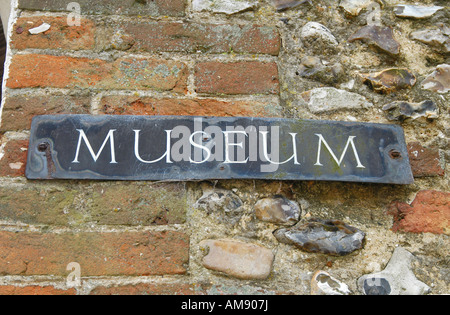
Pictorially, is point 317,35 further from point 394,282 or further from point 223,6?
point 394,282

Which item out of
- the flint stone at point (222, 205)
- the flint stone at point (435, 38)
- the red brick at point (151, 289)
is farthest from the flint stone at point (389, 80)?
the red brick at point (151, 289)

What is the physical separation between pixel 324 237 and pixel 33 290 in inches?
25.9

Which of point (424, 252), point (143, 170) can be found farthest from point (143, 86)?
point (424, 252)

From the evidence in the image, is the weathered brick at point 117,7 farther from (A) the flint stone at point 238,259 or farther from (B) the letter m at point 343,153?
(A) the flint stone at point 238,259

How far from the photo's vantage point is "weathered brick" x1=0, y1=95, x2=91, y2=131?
38.7 inches

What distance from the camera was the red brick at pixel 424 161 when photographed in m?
1.02

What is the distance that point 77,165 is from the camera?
0.93m

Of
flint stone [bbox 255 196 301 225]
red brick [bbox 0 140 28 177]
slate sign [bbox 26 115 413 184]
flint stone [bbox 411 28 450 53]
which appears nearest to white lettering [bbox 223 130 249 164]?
slate sign [bbox 26 115 413 184]

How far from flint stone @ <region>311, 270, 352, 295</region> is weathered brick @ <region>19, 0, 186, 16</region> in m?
0.77

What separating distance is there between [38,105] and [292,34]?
0.70 m
